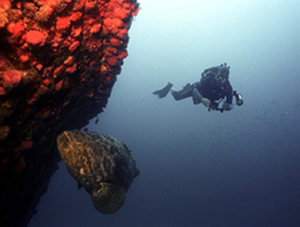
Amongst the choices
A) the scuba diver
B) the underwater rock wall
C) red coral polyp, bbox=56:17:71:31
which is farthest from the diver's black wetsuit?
red coral polyp, bbox=56:17:71:31

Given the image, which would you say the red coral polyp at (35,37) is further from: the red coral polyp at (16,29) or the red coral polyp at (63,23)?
the red coral polyp at (63,23)

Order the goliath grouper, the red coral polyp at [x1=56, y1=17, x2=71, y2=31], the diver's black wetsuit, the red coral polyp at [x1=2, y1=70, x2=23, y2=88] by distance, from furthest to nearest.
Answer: the diver's black wetsuit → the goliath grouper → the red coral polyp at [x1=56, y1=17, x2=71, y2=31] → the red coral polyp at [x1=2, y1=70, x2=23, y2=88]

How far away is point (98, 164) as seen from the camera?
359 cm

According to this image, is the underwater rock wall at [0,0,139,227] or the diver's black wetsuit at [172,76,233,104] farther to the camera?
the diver's black wetsuit at [172,76,233,104]

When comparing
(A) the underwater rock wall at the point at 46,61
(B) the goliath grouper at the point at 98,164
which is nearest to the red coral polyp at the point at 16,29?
(A) the underwater rock wall at the point at 46,61

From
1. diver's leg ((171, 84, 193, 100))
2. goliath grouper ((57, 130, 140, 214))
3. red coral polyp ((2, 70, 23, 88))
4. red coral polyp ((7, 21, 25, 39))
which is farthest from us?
diver's leg ((171, 84, 193, 100))

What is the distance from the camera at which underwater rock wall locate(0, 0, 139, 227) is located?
5.75 ft

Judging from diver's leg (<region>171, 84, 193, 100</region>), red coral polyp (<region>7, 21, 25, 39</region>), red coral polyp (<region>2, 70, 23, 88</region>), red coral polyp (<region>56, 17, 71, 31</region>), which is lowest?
red coral polyp (<region>2, 70, 23, 88</region>)

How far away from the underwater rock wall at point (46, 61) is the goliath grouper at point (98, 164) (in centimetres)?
59

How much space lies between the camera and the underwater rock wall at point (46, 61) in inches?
69.1

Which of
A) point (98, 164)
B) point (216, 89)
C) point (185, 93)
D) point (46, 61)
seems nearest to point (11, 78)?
point (46, 61)

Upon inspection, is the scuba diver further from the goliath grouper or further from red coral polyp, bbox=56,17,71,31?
red coral polyp, bbox=56,17,71,31

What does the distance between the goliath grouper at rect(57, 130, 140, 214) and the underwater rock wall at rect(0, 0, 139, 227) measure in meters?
0.59

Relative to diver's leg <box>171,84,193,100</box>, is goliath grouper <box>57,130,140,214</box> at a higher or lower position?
lower
